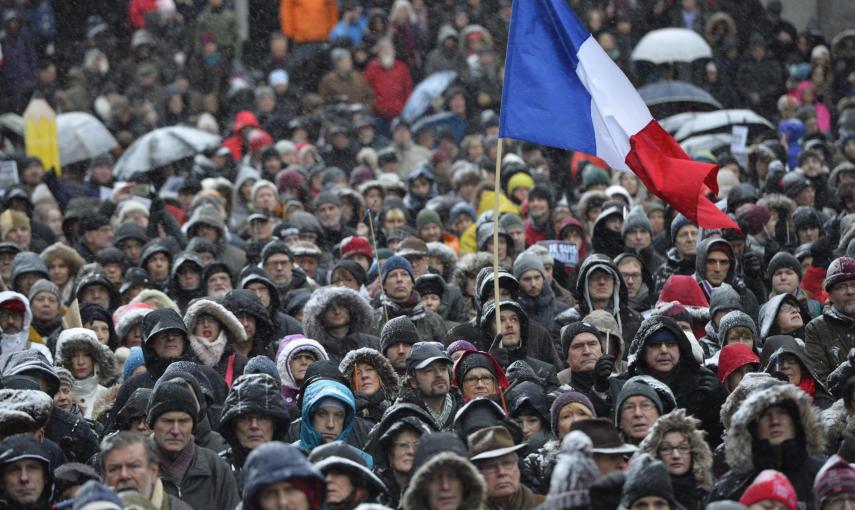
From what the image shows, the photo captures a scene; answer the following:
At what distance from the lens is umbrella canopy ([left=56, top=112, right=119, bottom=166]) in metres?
19.8

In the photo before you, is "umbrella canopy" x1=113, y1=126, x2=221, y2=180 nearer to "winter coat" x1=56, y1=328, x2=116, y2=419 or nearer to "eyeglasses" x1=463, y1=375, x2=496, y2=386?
"winter coat" x1=56, y1=328, x2=116, y2=419

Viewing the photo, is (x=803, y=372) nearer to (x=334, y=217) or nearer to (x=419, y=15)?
(x=334, y=217)

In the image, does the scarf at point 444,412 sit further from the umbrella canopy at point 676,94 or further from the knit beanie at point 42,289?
the umbrella canopy at point 676,94

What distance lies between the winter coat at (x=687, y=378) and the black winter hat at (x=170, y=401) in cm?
252

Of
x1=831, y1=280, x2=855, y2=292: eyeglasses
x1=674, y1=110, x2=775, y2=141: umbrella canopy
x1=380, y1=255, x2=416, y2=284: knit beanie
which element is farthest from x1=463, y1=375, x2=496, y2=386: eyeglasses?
x1=674, y1=110, x2=775, y2=141: umbrella canopy

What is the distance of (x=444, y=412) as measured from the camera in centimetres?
1047

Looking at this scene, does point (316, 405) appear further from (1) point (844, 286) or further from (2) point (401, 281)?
(1) point (844, 286)

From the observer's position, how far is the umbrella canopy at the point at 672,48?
69.0 feet

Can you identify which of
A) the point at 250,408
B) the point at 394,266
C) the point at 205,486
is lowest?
the point at 205,486

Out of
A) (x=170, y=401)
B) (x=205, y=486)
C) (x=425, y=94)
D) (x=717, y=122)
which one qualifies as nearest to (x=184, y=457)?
(x=205, y=486)

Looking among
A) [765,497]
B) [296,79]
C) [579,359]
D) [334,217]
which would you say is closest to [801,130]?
[334,217]

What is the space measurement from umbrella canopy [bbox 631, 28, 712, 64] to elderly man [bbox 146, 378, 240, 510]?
12518mm

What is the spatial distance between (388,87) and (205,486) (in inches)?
554

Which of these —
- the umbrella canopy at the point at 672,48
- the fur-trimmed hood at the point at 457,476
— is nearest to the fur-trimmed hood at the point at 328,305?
the fur-trimmed hood at the point at 457,476
